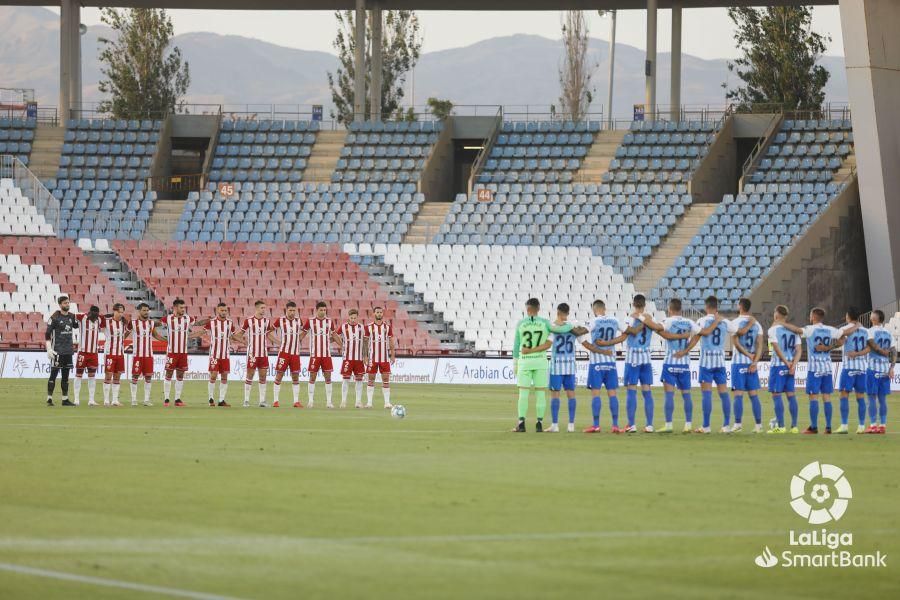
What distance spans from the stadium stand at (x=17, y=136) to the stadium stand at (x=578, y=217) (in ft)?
55.6

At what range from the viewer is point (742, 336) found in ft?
73.9

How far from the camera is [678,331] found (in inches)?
867

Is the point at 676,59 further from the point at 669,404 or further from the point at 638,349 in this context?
the point at 669,404

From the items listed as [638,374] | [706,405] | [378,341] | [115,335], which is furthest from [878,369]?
[115,335]

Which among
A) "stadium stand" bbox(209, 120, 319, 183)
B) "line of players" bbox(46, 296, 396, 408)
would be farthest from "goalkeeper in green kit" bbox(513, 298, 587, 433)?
"stadium stand" bbox(209, 120, 319, 183)

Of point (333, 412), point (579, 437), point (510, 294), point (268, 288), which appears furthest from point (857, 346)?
point (268, 288)

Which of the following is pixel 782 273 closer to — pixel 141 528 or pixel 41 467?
pixel 41 467

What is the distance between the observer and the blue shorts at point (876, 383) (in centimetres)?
2317

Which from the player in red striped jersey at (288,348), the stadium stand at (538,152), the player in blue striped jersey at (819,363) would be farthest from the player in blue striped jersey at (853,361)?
the stadium stand at (538,152)

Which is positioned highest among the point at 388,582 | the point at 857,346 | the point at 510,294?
the point at 510,294

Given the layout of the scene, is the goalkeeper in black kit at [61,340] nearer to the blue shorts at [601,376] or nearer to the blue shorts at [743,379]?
the blue shorts at [601,376]

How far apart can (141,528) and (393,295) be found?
37067 mm

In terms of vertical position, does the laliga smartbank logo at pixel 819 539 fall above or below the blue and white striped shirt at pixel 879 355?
below

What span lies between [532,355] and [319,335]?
8679 mm
